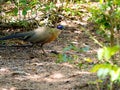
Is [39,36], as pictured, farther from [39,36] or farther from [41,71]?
[41,71]

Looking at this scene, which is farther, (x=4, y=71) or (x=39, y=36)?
(x=39, y=36)

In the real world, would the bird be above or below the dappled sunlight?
above

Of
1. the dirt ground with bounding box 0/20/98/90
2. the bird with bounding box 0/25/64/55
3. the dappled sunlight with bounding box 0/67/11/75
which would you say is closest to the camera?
the dirt ground with bounding box 0/20/98/90

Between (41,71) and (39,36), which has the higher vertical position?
(39,36)

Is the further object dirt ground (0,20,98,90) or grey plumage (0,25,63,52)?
grey plumage (0,25,63,52)

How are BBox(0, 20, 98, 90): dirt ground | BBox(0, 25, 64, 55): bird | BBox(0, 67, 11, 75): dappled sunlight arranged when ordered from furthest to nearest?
BBox(0, 25, 64, 55): bird < BBox(0, 67, 11, 75): dappled sunlight < BBox(0, 20, 98, 90): dirt ground

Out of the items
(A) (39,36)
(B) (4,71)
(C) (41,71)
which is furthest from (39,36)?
(B) (4,71)

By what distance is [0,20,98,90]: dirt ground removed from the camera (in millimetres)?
4383

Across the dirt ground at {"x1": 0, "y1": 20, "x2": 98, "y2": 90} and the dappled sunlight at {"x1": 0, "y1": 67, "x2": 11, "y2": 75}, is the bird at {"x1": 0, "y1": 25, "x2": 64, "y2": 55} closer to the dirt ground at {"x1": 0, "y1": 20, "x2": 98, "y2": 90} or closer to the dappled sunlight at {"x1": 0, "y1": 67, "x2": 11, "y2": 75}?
the dirt ground at {"x1": 0, "y1": 20, "x2": 98, "y2": 90}

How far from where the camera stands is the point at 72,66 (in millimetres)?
5387

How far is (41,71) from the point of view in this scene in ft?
16.9

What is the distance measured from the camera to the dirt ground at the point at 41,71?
4383mm

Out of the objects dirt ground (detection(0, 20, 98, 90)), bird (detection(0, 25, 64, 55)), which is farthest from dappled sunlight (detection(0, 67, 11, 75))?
bird (detection(0, 25, 64, 55))

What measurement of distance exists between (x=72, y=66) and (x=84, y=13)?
162 inches
